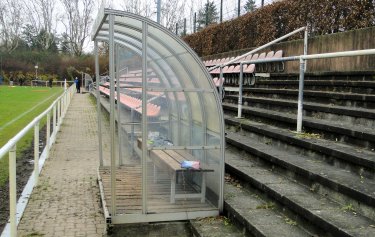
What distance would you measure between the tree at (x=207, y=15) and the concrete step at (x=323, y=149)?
61.4 ft

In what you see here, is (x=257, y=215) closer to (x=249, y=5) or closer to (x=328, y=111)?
(x=328, y=111)

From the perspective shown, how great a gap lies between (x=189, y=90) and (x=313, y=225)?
2089 mm

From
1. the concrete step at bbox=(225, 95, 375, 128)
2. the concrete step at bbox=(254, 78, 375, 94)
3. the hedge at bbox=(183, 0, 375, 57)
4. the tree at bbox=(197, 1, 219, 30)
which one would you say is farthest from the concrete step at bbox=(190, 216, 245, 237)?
the tree at bbox=(197, 1, 219, 30)

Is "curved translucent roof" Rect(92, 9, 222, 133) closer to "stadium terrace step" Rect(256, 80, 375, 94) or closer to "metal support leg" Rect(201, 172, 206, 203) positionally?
"metal support leg" Rect(201, 172, 206, 203)

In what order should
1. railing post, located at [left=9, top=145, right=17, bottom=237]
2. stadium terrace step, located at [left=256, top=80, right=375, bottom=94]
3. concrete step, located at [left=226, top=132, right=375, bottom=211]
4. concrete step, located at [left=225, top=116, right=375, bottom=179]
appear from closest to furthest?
concrete step, located at [left=226, top=132, right=375, bottom=211] → railing post, located at [left=9, top=145, right=17, bottom=237] → concrete step, located at [left=225, top=116, right=375, bottom=179] → stadium terrace step, located at [left=256, top=80, right=375, bottom=94]

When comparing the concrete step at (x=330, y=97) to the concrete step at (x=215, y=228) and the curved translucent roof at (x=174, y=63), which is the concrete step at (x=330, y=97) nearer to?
the curved translucent roof at (x=174, y=63)

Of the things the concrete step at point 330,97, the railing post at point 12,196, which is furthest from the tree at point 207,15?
the railing post at point 12,196

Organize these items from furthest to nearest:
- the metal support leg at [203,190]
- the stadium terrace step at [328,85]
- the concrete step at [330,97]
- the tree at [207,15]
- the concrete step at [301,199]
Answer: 1. the tree at [207,15]
2. the stadium terrace step at [328,85]
3. the concrete step at [330,97]
4. the metal support leg at [203,190]
5. the concrete step at [301,199]

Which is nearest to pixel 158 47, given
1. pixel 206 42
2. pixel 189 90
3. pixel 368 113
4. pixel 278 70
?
pixel 189 90

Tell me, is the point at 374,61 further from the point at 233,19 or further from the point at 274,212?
the point at 233,19

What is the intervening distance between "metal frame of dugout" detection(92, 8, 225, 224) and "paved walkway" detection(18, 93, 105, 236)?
0.33 m

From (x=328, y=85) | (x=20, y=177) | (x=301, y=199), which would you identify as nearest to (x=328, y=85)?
(x=328, y=85)

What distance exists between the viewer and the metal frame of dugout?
193 inches

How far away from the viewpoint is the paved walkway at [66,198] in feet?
16.8
